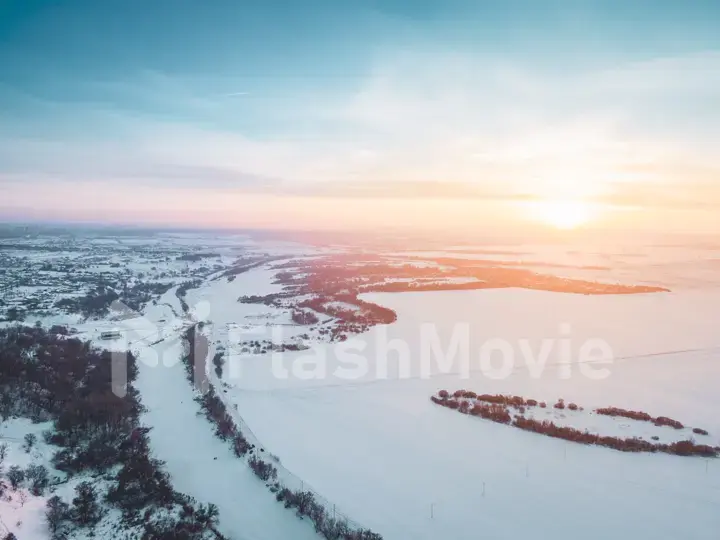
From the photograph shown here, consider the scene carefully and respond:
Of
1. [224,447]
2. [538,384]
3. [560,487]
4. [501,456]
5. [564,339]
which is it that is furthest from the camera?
[564,339]

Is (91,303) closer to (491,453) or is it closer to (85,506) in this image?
(85,506)

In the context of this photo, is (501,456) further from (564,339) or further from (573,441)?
(564,339)

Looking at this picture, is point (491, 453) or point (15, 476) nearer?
point (15, 476)

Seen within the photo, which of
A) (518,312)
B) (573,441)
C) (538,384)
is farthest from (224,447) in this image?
(518,312)

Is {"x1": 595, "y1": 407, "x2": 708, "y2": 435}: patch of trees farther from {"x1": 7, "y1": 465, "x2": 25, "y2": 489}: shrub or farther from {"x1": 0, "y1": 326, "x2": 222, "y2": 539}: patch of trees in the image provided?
{"x1": 7, "y1": 465, "x2": 25, "y2": 489}: shrub

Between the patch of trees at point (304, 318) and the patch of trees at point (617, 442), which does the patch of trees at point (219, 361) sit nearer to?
the patch of trees at point (304, 318)

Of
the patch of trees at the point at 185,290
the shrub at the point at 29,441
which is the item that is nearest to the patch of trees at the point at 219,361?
the shrub at the point at 29,441

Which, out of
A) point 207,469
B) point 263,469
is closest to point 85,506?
point 207,469

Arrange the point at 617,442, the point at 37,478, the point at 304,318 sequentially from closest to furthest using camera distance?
the point at 37,478
the point at 617,442
the point at 304,318
